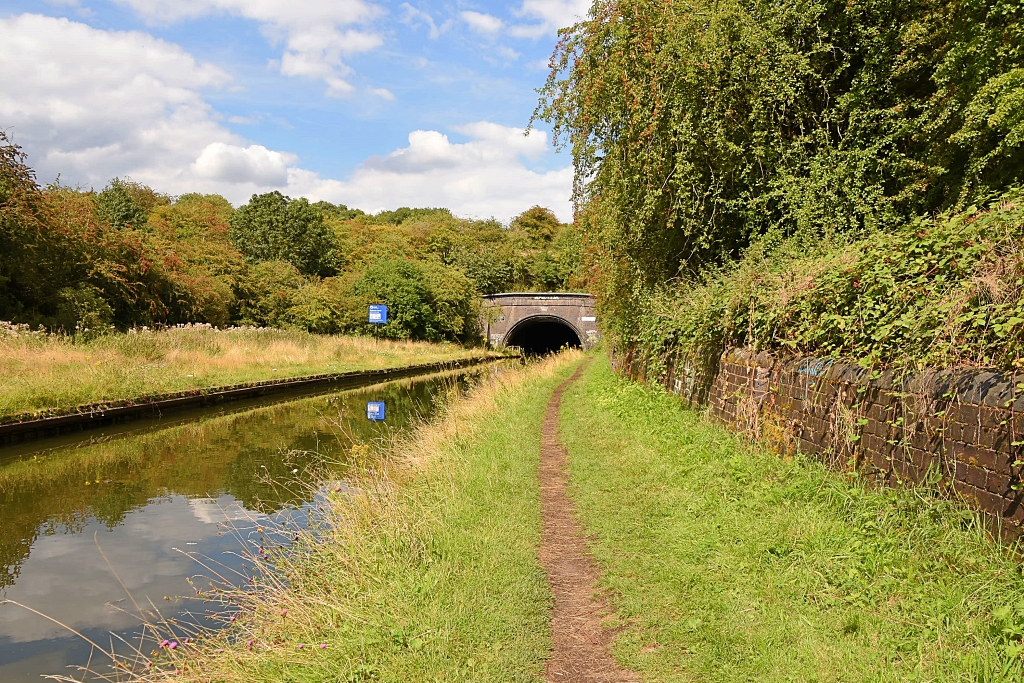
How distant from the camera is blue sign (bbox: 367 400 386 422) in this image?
613 inches

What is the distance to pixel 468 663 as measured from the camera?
3.53 meters

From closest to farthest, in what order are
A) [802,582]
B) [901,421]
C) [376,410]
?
[802,582]
[901,421]
[376,410]

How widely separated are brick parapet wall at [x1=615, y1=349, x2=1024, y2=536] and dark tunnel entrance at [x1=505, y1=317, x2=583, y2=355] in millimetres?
42724

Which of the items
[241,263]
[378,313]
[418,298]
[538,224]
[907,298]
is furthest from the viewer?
[538,224]

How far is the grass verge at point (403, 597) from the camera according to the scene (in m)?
3.60

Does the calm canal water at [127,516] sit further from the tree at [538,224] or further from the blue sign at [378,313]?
the tree at [538,224]

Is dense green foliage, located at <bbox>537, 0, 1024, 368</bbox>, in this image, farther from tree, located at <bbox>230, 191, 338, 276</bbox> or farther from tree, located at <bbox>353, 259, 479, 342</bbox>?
tree, located at <bbox>230, 191, 338, 276</bbox>

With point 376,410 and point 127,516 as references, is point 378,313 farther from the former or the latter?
point 127,516

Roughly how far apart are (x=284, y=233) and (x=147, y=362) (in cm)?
3957

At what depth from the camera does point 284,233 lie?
5525 cm

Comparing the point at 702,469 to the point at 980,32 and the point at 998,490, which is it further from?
the point at 980,32

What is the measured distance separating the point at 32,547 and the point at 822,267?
8.47 meters

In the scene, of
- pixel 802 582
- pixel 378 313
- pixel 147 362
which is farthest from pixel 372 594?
pixel 378 313

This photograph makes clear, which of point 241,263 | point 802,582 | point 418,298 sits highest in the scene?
point 241,263
